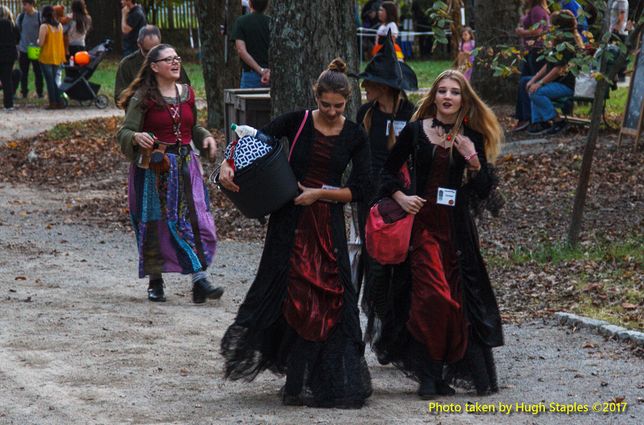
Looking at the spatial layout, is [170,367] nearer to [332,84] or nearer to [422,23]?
Answer: [332,84]

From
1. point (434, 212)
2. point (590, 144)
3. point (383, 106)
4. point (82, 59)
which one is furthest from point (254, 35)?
point (82, 59)

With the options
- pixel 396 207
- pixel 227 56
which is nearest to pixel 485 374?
pixel 396 207

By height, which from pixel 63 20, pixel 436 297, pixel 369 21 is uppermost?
pixel 436 297

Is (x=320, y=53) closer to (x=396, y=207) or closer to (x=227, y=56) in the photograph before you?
(x=396, y=207)

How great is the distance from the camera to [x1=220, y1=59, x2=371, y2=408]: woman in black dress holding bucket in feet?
21.7

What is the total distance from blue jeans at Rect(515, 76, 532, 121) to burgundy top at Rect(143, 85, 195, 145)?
906 cm

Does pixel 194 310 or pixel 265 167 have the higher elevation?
pixel 265 167

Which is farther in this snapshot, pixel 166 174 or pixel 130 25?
pixel 130 25

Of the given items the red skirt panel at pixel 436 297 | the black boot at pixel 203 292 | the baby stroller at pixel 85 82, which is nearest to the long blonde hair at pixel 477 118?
the red skirt panel at pixel 436 297

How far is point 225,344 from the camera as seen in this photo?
6.80 m

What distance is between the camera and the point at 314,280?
261 inches

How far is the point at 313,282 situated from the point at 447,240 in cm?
79

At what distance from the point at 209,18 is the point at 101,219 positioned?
6.41 meters

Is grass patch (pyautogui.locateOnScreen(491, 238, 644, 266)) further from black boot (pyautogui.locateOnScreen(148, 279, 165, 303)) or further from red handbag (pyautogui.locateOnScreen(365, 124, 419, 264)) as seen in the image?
red handbag (pyautogui.locateOnScreen(365, 124, 419, 264))
